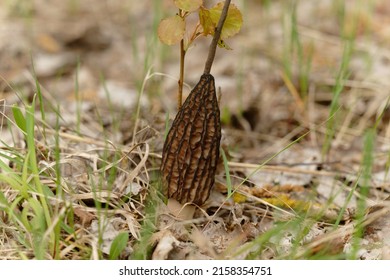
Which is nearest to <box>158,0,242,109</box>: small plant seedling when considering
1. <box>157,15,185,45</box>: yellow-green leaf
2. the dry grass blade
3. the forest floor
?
<box>157,15,185,45</box>: yellow-green leaf

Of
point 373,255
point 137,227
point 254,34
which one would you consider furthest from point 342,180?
point 254,34

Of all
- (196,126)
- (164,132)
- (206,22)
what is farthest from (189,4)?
(164,132)

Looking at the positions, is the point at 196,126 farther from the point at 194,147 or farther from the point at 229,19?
the point at 229,19

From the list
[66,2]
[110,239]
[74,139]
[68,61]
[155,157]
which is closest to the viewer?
[110,239]

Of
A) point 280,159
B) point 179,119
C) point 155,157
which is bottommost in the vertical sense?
point 280,159

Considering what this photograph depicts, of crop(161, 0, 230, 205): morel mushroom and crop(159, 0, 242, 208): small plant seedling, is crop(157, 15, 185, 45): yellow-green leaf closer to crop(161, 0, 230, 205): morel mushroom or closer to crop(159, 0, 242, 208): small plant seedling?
crop(159, 0, 242, 208): small plant seedling

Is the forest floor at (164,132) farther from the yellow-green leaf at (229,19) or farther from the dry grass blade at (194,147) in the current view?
the yellow-green leaf at (229,19)
